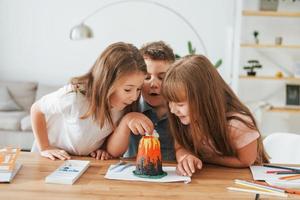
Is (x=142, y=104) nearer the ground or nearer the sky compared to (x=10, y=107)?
nearer the sky

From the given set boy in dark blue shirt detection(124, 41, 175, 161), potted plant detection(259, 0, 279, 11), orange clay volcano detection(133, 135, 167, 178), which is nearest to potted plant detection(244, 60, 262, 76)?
potted plant detection(259, 0, 279, 11)

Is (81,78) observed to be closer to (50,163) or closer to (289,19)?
(50,163)

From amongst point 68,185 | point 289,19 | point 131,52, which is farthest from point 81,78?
point 289,19

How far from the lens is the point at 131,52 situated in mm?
1820

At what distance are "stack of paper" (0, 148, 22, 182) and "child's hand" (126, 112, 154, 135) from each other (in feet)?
1.37

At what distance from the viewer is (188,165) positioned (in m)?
1.64

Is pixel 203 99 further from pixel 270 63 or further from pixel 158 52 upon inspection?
pixel 270 63

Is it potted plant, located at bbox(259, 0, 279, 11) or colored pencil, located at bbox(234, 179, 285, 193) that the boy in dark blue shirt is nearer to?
colored pencil, located at bbox(234, 179, 285, 193)

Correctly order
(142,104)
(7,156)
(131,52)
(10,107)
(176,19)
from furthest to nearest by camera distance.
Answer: (176,19), (10,107), (142,104), (131,52), (7,156)

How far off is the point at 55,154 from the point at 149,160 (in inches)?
16.3

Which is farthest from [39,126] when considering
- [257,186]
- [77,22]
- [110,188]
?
[77,22]

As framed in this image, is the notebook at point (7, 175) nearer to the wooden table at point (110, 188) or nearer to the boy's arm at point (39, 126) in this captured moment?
the wooden table at point (110, 188)

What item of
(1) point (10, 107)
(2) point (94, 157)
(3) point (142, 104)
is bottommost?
(1) point (10, 107)

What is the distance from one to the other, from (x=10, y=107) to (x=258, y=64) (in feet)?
9.01
